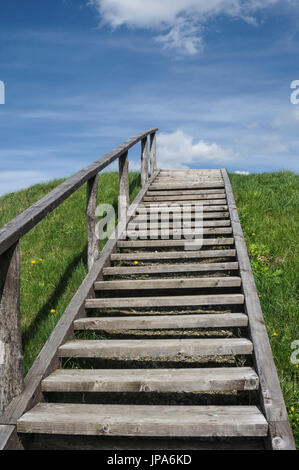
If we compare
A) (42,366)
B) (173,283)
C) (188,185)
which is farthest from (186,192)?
(42,366)

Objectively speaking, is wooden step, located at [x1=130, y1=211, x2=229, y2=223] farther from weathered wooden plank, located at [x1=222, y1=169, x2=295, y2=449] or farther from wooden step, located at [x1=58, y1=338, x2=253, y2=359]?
wooden step, located at [x1=58, y1=338, x2=253, y2=359]

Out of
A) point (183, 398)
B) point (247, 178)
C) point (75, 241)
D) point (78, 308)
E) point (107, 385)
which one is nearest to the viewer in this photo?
point (107, 385)

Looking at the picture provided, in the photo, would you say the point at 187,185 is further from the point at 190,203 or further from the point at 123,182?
the point at 123,182

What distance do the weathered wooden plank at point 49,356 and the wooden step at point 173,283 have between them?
0.65 ft

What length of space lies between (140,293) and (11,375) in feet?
6.38

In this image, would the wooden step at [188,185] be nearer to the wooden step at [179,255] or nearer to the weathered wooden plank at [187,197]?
the weathered wooden plank at [187,197]

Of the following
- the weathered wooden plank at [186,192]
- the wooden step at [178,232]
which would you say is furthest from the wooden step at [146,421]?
the weathered wooden plank at [186,192]

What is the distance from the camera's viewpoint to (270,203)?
7.12 meters

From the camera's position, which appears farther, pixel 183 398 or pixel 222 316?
pixel 222 316

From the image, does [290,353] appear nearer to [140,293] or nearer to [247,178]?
[140,293]

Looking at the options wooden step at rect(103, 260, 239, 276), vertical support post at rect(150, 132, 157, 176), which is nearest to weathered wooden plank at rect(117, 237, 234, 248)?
wooden step at rect(103, 260, 239, 276)

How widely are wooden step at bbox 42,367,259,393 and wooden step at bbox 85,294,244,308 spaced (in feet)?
2.93

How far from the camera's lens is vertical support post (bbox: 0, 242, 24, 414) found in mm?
2381
